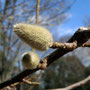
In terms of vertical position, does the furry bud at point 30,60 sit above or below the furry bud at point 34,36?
below

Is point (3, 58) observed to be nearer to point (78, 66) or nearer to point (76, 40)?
point (76, 40)

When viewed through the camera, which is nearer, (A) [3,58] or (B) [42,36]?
(B) [42,36]

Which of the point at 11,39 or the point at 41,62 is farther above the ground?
the point at 41,62

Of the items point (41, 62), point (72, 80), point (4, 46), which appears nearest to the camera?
point (41, 62)

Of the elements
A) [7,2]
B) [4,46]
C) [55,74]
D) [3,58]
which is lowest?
[55,74]

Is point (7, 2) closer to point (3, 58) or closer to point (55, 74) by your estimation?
point (3, 58)

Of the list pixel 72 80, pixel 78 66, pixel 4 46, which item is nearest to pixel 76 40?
pixel 4 46

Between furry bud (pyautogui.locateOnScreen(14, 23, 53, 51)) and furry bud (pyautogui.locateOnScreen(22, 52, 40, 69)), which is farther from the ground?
furry bud (pyautogui.locateOnScreen(14, 23, 53, 51))

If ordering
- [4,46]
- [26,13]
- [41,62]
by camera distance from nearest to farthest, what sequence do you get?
[41,62] → [26,13] → [4,46]
